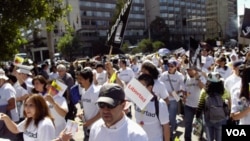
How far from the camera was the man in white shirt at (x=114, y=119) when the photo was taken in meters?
2.78

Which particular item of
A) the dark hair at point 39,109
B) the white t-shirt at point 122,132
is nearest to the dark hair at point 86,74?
the dark hair at point 39,109

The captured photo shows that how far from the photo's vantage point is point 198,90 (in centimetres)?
736

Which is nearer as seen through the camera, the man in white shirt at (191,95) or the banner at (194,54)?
the man in white shirt at (191,95)

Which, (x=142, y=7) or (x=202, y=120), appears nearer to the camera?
(x=202, y=120)

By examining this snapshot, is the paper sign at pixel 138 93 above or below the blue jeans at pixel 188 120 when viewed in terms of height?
above

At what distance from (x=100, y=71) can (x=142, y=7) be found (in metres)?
116

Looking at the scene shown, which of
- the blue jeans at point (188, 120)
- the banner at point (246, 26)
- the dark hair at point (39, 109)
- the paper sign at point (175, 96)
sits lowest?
the blue jeans at point (188, 120)

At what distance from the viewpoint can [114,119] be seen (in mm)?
2820

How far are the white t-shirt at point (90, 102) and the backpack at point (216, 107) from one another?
1724mm

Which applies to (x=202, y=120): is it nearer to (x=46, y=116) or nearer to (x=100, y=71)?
(x=46, y=116)

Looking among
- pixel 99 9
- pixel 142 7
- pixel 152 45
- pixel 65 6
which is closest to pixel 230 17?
pixel 142 7

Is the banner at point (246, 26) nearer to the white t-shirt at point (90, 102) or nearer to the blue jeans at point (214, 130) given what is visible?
the blue jeans at point (214, 130)

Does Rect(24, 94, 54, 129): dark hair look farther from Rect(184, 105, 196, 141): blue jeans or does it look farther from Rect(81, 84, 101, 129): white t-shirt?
Rect(184, 105, 196, 141): blue jeans

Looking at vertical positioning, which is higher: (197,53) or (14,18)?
(14,18)
